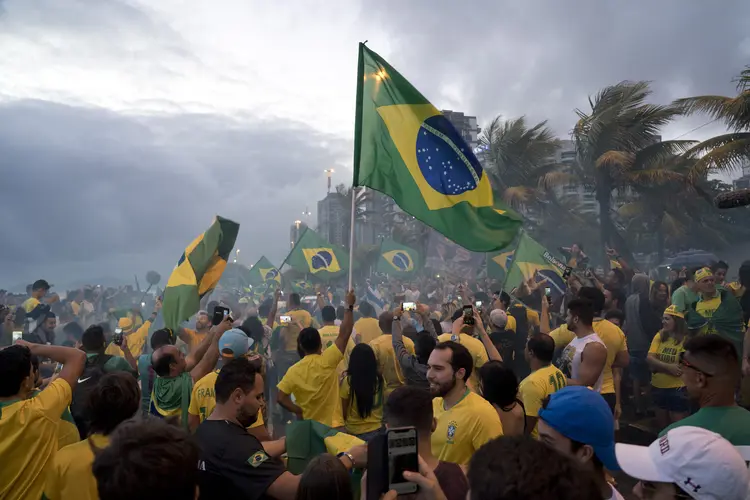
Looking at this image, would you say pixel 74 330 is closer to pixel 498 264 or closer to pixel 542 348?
pixel 542 348

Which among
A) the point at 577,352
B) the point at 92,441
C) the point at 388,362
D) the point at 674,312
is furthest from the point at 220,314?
the point at 674,312

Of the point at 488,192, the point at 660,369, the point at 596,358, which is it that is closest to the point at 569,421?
the point at 596,358

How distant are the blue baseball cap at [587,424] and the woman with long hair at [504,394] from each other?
164cm

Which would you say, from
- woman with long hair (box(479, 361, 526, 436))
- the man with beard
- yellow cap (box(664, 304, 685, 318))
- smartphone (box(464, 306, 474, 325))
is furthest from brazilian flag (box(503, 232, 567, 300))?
the man with beard

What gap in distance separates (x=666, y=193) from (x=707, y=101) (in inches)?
270

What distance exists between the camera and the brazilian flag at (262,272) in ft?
86.1

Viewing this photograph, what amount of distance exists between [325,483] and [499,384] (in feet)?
6.44

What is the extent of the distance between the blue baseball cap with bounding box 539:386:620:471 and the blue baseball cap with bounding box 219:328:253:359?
366cm

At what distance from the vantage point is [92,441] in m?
3.19

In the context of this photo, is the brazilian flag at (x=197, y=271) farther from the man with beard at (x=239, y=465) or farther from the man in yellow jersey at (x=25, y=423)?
the man with beard at (x=239, y=465)

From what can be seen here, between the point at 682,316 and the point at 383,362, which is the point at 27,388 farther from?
the point at 682,316

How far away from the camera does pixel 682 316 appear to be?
25.6 ft

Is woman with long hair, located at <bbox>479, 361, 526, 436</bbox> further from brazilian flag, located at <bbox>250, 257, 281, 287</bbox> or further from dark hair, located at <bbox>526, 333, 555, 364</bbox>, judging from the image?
brazilian flag, located at <bbox>250, 257, 281, 287</bbox>

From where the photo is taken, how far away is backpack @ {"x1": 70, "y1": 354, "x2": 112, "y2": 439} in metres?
5.27
